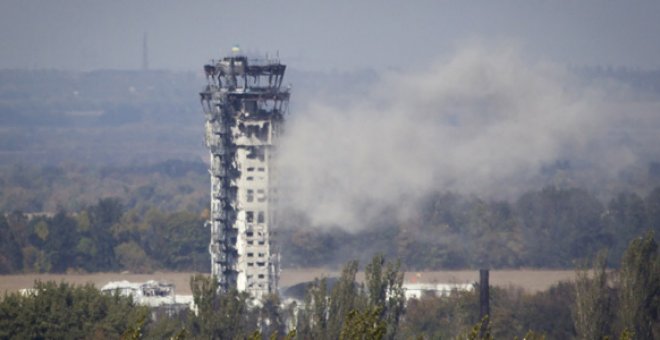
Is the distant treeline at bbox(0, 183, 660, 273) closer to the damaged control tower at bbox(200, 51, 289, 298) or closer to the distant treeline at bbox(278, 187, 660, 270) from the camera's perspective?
the distant treeline at bbox(278, 187, 660, 270)

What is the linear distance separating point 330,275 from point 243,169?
620 inches

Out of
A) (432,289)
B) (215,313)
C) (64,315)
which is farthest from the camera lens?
(432,289)

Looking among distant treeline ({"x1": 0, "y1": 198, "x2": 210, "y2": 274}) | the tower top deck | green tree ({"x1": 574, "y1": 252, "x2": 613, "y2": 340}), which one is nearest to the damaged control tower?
the tower top deck

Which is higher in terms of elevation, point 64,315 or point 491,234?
point 491,234

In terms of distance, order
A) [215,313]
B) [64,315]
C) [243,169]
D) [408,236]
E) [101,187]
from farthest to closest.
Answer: [101,187] → [408,236] → [243,169] → [215,313] → [64,315]

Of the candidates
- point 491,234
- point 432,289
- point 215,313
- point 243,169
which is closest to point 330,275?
point 432,289

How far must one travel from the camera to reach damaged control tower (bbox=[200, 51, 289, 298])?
7100 centimetres

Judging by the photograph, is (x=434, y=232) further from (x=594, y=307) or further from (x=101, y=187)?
(x=101, y=187)

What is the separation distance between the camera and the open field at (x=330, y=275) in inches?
3324

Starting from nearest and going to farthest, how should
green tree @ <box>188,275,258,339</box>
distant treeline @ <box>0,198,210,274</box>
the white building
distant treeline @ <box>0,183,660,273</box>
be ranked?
green tree @ <box>188,275,258,339</box>
the white building
distant treeline @ <box>0,183,660,273</box>
distant treeline @ <box>0,198,210,274</box>

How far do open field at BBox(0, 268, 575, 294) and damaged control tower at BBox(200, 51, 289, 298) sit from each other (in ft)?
33.4

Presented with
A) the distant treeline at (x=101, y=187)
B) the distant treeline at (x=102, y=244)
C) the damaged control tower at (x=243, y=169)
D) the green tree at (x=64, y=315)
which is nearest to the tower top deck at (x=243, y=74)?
the damaged control tower at (x=243, y=169)

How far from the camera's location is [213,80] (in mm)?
72750

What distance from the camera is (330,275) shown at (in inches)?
3391
